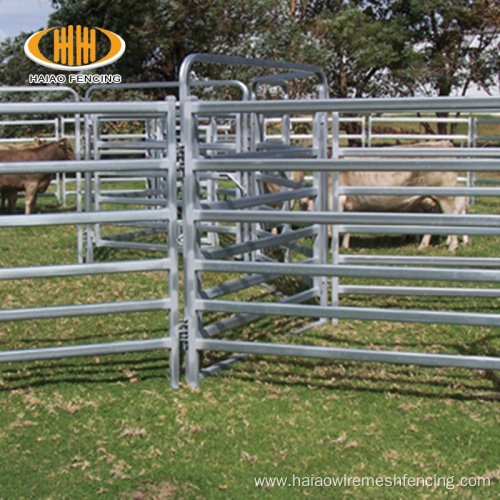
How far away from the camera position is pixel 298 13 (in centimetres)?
2709

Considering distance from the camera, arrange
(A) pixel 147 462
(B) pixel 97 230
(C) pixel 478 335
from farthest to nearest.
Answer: (B) pixel 97 230, (C) pixel 478 335, (A) pixel 147 462

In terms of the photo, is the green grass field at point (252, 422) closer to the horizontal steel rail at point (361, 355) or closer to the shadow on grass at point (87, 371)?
the shadow on grass at point (87, 371)

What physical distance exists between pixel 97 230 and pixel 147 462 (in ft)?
19.1

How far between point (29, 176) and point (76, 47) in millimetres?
12772

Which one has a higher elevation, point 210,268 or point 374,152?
point 374,152

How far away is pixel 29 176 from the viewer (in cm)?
1264

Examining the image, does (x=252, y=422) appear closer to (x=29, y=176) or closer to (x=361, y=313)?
(x=361, y=313)

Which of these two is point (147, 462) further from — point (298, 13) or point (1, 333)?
point (298, 13)

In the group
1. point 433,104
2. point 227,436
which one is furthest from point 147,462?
point 433,104

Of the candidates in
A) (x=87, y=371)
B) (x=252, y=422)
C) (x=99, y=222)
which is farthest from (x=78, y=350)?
(x=252, y=422)

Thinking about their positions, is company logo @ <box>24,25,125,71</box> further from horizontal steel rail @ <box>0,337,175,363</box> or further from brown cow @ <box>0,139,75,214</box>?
horizontal steel rail @ <box>0,337,175,363</box>

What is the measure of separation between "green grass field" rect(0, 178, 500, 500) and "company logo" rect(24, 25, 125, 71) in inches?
782

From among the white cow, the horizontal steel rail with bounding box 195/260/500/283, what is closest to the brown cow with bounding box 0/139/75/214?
the white cow

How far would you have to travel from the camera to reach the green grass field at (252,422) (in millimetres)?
3258
